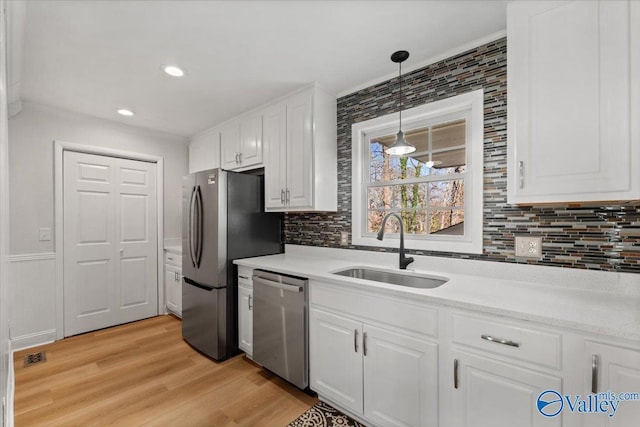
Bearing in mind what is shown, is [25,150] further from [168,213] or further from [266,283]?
[266,283]

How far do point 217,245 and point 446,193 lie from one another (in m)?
1.89

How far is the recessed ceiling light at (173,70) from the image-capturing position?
2088 millimetres

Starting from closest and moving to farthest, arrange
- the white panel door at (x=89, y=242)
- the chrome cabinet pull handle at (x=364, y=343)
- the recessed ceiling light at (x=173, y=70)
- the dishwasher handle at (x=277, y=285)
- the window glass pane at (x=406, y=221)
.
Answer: the chrome cabinet pull handle at (x=364, y=343)
the dishwasher handle at (x=277, y=285)
the recessed ceiling light at (x=173, y=70)
the window glass pane at (x=406, y=221)
the white panel door at (x=89, y=242)

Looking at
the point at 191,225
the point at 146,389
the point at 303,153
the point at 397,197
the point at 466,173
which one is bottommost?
the point at 146,389

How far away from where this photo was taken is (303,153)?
2436 millimetres

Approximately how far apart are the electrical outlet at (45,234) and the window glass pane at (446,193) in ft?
11.9

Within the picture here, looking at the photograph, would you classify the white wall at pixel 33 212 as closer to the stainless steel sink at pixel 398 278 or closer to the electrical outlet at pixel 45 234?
the electrical outlet at pixel 45 234

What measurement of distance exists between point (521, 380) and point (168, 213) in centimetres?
385

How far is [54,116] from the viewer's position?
2.90 meters

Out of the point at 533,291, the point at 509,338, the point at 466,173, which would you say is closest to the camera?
the point at 509,338

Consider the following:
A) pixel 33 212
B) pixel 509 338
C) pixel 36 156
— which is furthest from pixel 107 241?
pixel 509 338

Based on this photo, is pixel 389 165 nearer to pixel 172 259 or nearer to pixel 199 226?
pixel 199 226

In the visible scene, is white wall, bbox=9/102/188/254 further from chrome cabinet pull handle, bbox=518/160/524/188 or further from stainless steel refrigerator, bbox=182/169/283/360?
chrome cabinet pull handle, bbox=518/160/524/188

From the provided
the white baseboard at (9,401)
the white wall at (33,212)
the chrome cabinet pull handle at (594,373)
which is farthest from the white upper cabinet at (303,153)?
the white wall at (33,212)
